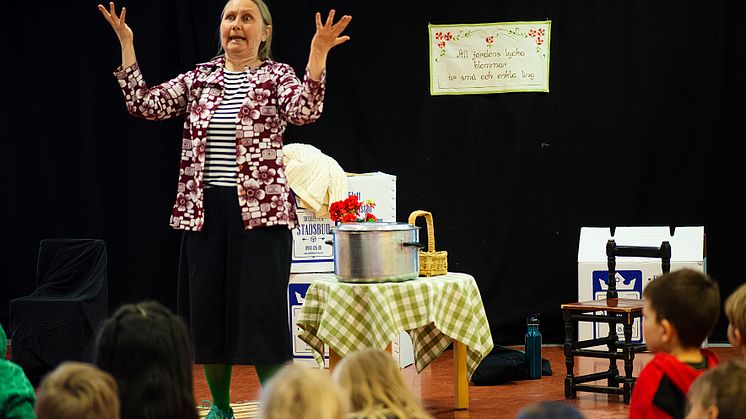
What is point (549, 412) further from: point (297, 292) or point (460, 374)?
point (297, 292)

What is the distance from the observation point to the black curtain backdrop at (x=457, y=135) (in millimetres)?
6551

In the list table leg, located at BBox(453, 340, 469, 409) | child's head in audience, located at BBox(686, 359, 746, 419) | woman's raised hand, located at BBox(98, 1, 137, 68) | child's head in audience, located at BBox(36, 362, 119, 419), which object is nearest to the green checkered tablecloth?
table leg, located at BBox(453, 340, 469, 409)

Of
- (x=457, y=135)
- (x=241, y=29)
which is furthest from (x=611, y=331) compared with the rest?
(x=241, y=29)

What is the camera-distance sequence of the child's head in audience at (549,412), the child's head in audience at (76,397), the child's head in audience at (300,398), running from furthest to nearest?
the child's head in audience at (76,397), the child's head in audience at (300,398), the child's head in audience at (549,412)

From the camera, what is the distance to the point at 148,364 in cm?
231

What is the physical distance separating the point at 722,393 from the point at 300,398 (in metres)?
0.89

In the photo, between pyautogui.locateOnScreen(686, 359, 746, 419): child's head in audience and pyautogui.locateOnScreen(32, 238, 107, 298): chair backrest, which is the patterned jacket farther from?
pyautogui.locateOnScreen(32, 238, 107, 298): chair backrest

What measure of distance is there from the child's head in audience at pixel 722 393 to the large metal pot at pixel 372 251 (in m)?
2.20

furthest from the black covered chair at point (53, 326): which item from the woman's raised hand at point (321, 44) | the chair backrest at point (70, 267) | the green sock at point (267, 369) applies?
the woman's raised hand at point (321, 44)

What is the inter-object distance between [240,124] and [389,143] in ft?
9.77

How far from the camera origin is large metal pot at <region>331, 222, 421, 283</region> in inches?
170

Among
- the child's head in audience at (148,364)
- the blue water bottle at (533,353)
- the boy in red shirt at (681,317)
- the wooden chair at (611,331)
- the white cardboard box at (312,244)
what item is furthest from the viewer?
the white cardboard box at (312,244)

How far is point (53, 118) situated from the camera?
7004 millimetres

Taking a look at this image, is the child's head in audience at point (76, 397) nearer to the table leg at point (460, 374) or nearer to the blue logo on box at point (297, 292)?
the table leg at point (460, 374)
